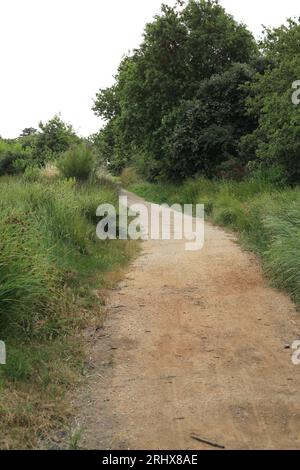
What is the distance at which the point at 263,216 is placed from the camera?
9828 mm

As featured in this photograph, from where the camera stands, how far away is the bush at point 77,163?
15.4 meters

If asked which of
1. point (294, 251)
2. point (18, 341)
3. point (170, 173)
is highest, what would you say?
point (170, 173)

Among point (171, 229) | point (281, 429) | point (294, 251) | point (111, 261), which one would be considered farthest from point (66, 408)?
point (171, 229)

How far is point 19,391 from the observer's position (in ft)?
12.8

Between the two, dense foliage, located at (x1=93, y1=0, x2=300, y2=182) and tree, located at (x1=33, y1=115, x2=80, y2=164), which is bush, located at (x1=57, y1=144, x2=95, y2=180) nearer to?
dense foliage, located at (x1=93, y1=0, x2=300, y2=182)

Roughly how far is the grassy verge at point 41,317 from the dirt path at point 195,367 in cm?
25

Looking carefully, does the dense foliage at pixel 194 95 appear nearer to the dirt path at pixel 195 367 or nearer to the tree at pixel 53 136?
the tree at pixel 53 136

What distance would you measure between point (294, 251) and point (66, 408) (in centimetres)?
408

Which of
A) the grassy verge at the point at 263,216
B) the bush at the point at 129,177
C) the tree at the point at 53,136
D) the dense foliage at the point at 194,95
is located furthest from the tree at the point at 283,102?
the bush at the point at 129,177

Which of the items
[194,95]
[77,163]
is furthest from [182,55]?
[77,163]

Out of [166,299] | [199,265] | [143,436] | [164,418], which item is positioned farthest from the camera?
[199,265]

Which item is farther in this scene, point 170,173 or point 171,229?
point 170,173
